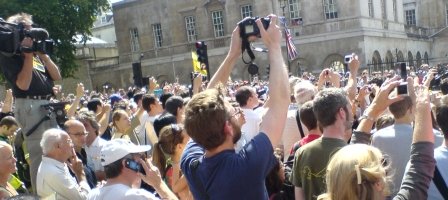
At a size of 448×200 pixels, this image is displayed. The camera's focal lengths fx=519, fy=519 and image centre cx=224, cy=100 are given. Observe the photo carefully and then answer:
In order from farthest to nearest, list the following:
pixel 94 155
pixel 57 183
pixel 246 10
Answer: pixel 246 10 < pixel 94 155 < pixel 57 183

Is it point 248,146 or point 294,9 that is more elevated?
point 294,9

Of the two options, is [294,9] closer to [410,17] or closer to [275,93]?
[410,17]

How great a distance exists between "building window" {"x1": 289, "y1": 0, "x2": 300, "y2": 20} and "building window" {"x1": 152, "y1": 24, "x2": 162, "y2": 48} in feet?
34.4

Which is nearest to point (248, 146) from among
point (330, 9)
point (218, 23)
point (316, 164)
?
point (316, 164)

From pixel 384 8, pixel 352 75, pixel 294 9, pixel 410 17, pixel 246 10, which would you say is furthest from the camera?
pixel 410 17

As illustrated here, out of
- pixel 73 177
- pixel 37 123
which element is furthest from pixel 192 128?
pixel 37 123

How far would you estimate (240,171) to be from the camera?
9.00 feet

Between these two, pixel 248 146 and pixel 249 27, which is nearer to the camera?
pixel 248 146

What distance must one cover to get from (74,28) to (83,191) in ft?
91.4

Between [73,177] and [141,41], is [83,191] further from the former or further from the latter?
[141,41]

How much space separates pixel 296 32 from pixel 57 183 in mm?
28992

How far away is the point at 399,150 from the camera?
4203 millimetres

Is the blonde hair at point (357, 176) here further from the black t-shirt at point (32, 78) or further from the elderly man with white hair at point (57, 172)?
the black t-shirt at point (32, 78)

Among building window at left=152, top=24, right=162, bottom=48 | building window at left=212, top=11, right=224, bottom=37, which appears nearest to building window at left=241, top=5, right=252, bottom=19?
building window at left=212, top=11, right=224, bottom=37
